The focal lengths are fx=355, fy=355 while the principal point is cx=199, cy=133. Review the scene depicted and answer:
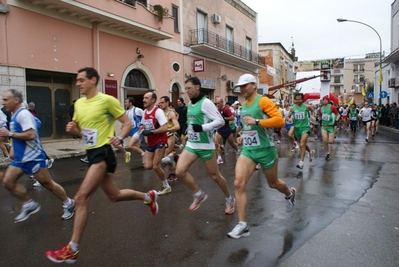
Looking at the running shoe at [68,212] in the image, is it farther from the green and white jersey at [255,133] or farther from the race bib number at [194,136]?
the green and white jersey at [255,133]

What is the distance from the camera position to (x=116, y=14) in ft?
49.2

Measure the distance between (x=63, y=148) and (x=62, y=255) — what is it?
36.3 feet

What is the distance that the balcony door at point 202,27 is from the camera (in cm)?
2205

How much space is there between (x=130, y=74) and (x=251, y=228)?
14.1m

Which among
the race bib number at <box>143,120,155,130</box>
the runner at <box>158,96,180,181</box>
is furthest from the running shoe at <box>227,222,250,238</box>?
the race bib number at <box>143,120,155,130</box>

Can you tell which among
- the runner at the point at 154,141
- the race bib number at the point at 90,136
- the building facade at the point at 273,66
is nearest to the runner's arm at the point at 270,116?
the race bib number at the point at 90,136

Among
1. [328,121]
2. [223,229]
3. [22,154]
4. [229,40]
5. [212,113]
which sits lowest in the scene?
[223,229]

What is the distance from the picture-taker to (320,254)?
3.62 metres

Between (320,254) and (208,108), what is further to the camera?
(208,108)

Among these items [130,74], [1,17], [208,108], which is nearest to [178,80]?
[130,74]

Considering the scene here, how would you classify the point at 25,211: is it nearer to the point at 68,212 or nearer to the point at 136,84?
the point at 68,212

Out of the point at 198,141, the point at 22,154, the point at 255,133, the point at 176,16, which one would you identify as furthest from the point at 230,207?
the point at 176,16

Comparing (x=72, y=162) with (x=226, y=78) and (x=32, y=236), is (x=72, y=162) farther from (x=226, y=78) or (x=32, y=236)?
(x=226, y=78)

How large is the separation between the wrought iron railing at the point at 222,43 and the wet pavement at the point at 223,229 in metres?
16.3
